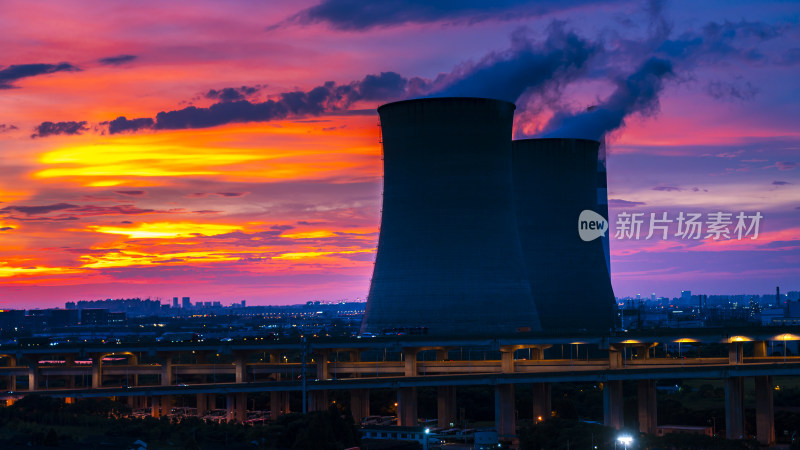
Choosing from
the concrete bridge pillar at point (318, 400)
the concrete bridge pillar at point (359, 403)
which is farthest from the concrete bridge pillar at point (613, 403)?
the concrete bridge pillar at point (318, 400)

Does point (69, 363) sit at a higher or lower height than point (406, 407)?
higher

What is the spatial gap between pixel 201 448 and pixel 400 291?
16.2 metres

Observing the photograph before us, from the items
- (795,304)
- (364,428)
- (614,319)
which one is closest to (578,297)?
(614,319)

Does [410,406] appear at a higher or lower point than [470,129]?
lower

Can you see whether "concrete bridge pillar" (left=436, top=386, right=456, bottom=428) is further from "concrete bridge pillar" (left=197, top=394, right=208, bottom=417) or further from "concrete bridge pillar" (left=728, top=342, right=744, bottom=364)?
"concrete bridge pillar" (left=728, top=342, right=744, bottom=364)

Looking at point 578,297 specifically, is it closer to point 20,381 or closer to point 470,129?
point 470,129

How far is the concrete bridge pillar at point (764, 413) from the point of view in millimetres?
50375

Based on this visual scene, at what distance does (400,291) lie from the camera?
5400cm

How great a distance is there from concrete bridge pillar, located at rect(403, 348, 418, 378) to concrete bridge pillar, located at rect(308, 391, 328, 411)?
15.5 ft

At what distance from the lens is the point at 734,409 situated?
51344mm

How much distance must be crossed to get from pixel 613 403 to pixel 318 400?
52.9 feet

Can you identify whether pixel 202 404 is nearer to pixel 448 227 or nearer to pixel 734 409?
pixel 448 227

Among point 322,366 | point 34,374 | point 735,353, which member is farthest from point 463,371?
point 34,374

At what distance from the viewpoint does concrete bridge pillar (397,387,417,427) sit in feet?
177
